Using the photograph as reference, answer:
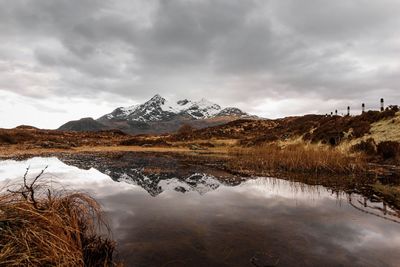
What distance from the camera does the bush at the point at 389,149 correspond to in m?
19.1

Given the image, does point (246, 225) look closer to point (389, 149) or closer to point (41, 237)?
point (41, 237)

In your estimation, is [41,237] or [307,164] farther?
[307,164]

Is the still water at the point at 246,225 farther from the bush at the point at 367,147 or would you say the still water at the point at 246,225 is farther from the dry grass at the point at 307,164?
the bush at the point at 367,147

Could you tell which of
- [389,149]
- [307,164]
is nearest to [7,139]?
[307,164]

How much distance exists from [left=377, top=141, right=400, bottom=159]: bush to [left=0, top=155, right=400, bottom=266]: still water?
402 inches

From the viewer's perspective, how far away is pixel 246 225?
23.7ft

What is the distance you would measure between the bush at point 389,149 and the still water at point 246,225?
402 inches

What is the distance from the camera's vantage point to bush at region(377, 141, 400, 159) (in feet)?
62.8

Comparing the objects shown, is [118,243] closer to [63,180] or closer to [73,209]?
[73,209]

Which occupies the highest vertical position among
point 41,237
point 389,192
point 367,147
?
point 367,147

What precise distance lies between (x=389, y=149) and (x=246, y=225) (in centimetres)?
1643

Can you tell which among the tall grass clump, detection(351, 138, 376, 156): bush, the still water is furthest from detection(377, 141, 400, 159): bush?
the tall grass clump

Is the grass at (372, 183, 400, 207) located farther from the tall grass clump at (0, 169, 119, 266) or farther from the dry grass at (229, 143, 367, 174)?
the tall grass clump at (0, 169, 119, 266)

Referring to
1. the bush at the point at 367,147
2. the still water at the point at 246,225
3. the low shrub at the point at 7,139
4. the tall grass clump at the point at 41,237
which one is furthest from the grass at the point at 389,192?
the low shrub at the point at 7,139
